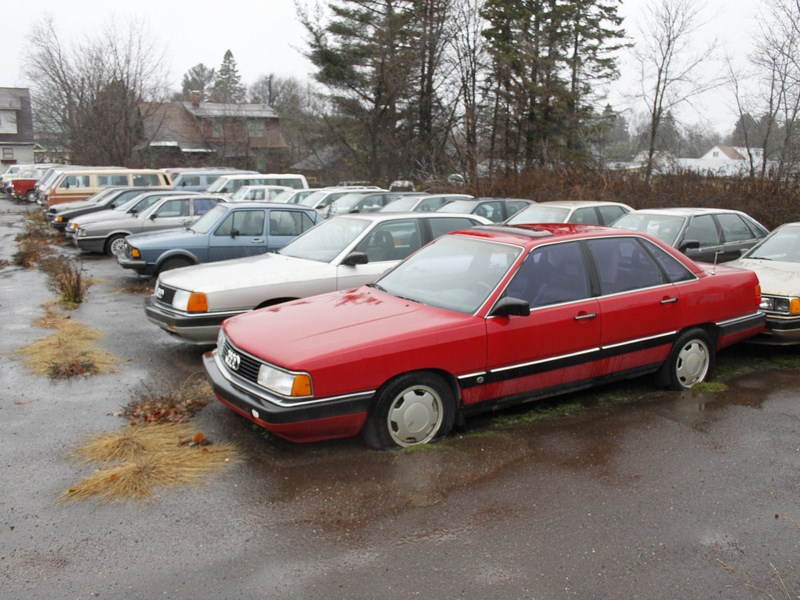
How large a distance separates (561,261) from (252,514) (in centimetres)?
321

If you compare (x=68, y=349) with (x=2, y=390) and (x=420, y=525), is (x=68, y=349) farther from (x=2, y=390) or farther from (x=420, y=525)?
(x=420, y=525)

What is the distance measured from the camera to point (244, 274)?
755cm

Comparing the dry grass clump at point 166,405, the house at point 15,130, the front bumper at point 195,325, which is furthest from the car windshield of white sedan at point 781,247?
the house at point 15,130

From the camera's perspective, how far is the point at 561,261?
568 cm

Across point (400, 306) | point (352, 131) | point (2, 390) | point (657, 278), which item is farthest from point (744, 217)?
point (352, 131)

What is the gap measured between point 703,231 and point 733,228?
0.76 meters

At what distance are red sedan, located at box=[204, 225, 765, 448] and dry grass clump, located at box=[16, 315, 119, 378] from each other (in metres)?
2.14

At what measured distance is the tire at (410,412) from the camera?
15.6 feet

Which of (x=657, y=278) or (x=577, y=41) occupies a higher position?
(x=577, y=41)

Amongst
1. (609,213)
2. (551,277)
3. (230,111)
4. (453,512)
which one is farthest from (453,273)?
(230,111)

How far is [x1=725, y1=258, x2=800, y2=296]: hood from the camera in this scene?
731 cm

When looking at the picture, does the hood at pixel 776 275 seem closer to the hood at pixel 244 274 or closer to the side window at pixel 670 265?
the side window at pixel 670 265

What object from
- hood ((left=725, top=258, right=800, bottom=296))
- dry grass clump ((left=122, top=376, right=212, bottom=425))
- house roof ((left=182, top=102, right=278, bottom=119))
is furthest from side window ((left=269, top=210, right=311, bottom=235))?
house roof ((left=182, top=102, right=278, bottom=119))

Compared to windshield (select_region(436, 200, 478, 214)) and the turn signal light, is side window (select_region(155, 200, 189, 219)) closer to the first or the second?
windshield (select_region(436, 200, 478, 214))
